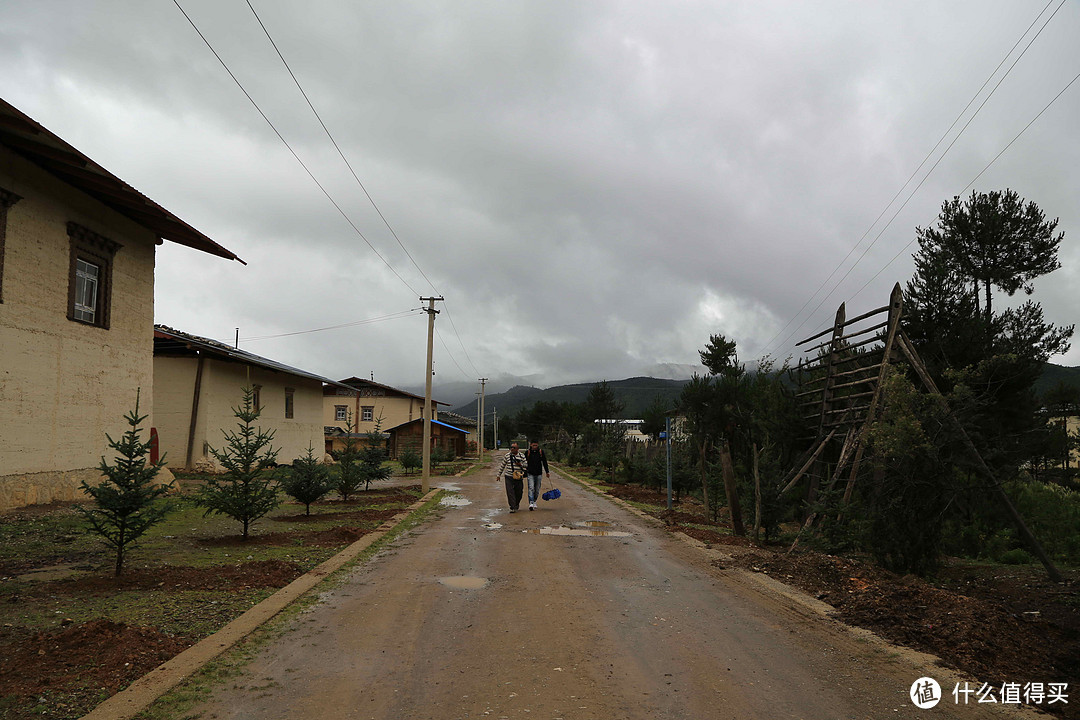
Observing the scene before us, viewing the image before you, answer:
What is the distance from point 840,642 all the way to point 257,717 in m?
4.50

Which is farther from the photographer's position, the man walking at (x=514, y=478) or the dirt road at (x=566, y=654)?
the man walking at (x=514, y=478)

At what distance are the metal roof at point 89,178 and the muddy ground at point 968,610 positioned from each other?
527 inches

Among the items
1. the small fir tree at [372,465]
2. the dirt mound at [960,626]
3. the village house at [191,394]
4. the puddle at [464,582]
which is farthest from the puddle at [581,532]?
the village house at [191,394]

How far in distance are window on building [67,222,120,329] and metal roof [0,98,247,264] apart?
919 mm

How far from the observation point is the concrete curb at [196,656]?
393 cm

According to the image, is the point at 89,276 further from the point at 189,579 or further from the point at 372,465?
the point at 189,579

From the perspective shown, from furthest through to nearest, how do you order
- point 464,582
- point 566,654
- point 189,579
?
point 464,582, point 189,579, point 566,654

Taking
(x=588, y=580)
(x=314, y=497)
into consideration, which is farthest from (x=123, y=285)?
(x=588, y=580)

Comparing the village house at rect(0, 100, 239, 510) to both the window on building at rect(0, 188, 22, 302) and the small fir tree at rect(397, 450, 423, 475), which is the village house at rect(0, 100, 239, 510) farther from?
the small fir tree at rect(397, 450, 423, 475)

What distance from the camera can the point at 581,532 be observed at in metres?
12.4

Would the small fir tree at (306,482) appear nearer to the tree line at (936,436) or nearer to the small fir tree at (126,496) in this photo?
the small fir tree at (126,496)

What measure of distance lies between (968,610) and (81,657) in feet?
24.0

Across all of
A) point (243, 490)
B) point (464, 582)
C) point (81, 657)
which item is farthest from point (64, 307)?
point (81, 657)

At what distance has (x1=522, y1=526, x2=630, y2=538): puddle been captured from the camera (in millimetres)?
12049
